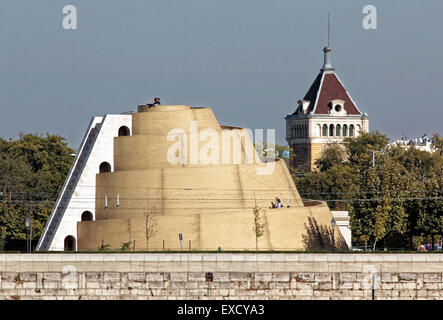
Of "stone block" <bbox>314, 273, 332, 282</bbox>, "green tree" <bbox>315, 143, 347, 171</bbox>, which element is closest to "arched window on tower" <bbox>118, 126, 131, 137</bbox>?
"stone block" <bbox>314, 273, 332, 282</bbox>

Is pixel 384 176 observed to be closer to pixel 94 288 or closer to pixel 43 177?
pixel 94 288

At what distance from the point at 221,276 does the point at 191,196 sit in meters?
14.4

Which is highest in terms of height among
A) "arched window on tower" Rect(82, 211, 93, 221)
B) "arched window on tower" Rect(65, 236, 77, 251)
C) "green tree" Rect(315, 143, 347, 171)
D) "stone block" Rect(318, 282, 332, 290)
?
"green tree" Rect(315, 143, 347, 171)

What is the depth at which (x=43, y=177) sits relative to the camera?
132625 millimetres

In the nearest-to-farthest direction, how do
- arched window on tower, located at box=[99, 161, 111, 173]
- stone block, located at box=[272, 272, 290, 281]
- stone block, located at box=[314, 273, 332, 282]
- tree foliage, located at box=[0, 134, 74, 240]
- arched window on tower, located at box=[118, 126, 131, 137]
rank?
stone block, located at box=[314, 273, 332, 282] → stone block, located at box=[272, 272, 290, 281] → arched window on tower, located at box=[99, 161, 111, 173] → arched window on tower, located at box=[118, 126, 131, 137] → tree foliage, located at box=[0, 134, 74, 240]

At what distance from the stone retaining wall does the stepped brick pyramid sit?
10.5m

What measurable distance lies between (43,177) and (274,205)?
52.0m

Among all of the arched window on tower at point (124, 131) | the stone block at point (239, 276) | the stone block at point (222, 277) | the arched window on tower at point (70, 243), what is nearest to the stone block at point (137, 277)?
the stone block at point (222, 277)

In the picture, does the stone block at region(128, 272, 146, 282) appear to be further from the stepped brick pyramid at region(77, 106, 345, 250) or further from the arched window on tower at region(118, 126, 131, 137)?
the arched window on tower at region(118, 126, 131, 137)

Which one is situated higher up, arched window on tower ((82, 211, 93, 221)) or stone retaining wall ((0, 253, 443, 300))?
arched window on tower ((82, 211, 93, 221))

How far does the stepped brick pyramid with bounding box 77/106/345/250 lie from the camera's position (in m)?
82.0

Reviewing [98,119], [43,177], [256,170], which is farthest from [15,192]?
[256,170]

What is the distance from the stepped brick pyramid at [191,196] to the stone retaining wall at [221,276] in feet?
34.4
